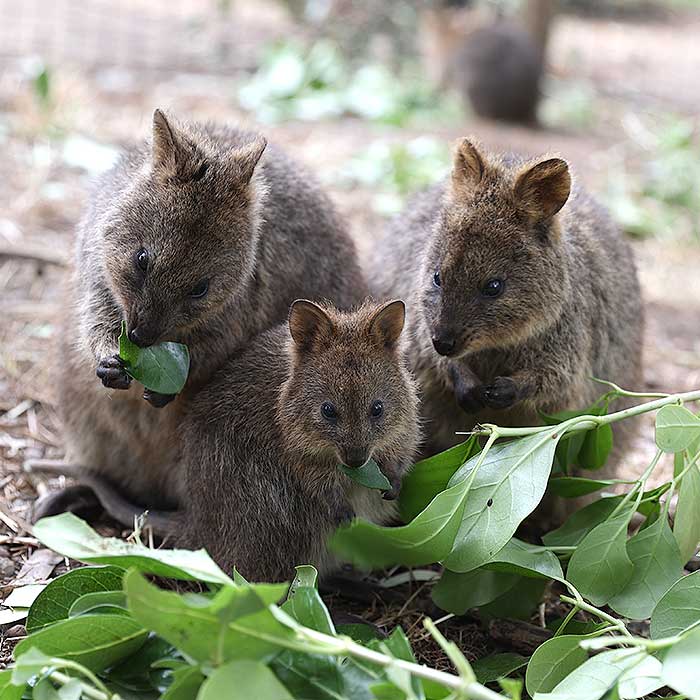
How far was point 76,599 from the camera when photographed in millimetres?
2932

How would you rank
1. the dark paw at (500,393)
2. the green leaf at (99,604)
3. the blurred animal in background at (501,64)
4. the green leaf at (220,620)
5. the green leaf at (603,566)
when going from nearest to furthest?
the green leaf at (220,620)
the green leaf at (99,604)
the green leaf at (603,566)
the dark paw at (500,393)
the blurred animal in background at (501,64)

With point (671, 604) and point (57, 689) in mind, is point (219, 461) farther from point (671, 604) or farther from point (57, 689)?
point (671, 604)

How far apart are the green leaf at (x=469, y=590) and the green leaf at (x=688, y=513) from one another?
1.94ft

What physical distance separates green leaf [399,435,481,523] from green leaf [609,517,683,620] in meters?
0.63

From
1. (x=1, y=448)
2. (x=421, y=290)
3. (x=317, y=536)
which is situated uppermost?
(x=421, y=290)

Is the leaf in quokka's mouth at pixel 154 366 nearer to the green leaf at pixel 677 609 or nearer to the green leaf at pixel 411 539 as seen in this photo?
the green leaf at pixel 411 539

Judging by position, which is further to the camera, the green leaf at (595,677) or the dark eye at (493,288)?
the dark eye at (493,288)

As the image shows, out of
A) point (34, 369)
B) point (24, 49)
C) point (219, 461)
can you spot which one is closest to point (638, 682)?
point (219, 461)

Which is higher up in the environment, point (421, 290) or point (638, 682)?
point (421, 290)

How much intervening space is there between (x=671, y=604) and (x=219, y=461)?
1570mm

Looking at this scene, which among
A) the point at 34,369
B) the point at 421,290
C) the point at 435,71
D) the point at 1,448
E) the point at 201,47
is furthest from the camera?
the point at 435,71

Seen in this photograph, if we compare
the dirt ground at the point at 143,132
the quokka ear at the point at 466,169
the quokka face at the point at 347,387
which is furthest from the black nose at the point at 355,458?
the dirt ground at the point at 143,132

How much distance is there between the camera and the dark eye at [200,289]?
11.1 ft

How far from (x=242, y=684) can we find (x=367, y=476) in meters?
1.12
